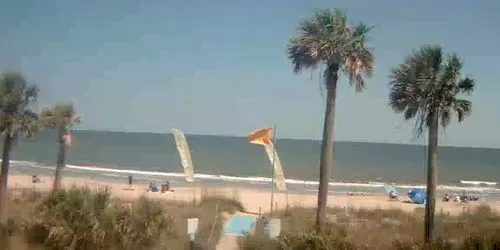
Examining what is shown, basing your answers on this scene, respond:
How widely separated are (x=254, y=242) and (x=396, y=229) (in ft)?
28.0

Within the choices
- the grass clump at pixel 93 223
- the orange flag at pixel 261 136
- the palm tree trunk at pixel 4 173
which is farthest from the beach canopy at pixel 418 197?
the palm tree trunk at pixel 4 173

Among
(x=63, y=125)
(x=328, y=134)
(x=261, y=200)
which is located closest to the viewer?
(x=328, y=134)

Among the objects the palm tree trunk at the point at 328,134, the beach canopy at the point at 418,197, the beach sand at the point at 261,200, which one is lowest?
the beach sand at the point at 261,200

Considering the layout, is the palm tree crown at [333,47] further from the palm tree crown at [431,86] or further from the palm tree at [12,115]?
the palm tree at [12,115]

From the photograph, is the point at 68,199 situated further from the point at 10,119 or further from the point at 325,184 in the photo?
the point at 325,184

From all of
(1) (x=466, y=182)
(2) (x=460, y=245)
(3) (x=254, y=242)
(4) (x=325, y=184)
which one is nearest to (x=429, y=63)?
(4) (x=325, y=184)

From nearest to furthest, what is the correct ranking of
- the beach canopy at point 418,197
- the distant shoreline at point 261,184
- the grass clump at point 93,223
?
the grass clump at point 93,223 < the beach canopy at point 418,197 < the distant shoreline at point 261,184

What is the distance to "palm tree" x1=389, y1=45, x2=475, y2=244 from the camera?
14.5 m

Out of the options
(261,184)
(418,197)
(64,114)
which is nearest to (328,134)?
(64,114)

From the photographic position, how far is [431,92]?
572 inches

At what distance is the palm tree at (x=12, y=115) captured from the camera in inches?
591

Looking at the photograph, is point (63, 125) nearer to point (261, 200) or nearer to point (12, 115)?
point (12, 115)

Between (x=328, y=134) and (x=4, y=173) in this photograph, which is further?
(x=328, y=134)

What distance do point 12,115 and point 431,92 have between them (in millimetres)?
11225
